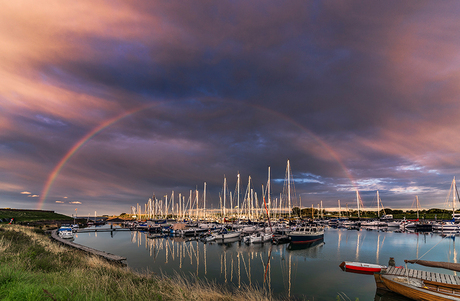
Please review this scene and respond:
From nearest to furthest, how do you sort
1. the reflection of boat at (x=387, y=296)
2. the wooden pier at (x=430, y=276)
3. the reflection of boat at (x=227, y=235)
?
1. the wooden pier at (x=430, y=276)
2. the reflection of boat at (x=387, y=296)
3. the reflection of boat at (x=227, y=235)

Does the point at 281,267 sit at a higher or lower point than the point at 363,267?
lower

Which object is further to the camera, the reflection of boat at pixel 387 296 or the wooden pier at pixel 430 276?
the reflection of boat at pixel 387 296

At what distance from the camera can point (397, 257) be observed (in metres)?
45.5

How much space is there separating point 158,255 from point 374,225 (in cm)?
11176

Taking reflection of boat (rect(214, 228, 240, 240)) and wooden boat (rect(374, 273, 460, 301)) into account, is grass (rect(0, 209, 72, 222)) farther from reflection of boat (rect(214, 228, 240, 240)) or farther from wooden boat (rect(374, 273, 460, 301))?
wooden boat (rect(374, 273, 460, 301))

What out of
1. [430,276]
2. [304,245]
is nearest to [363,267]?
[430,276]

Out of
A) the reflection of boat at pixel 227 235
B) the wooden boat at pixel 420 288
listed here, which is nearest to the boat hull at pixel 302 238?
the reflection of boat at pixel 227 235

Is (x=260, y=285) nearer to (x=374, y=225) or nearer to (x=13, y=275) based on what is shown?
(x=13, y=275)

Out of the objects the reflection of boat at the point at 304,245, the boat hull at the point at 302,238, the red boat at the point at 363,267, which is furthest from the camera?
the boat hull at the point at 302,238

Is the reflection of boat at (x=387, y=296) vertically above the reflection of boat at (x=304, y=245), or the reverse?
the reflection of boat at (x=387, y=296)

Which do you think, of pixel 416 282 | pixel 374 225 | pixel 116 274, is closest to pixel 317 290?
pixel 416 282

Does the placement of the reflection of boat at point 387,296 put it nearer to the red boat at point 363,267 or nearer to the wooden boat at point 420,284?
the wooden boat at point 420,284

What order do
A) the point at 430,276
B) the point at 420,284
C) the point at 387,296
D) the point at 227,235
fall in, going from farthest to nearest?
1. the point at 227,235
2. the point at 387,296
3. the point at 430,276
4. the point at 420,284

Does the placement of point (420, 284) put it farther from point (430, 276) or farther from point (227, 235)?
point (227, 235)
